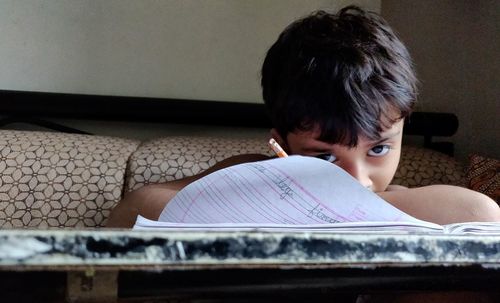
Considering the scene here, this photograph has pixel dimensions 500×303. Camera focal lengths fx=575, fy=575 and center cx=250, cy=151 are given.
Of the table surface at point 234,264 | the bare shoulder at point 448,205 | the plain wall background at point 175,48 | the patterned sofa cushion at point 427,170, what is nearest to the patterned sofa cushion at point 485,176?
the patterned sofa cushion at point 427,170

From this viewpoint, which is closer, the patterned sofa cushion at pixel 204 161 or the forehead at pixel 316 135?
the forehead at pixel 316 135

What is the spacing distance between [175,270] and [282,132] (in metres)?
0.66

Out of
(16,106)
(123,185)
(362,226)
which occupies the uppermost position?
(362,226)

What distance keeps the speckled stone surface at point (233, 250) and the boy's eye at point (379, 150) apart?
528mm

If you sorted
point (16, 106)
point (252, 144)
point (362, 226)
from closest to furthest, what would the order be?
point (362, 226) → point (252, 144) → point (16, 106)

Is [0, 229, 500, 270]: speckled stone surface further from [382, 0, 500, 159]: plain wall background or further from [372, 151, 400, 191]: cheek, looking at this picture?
[382, 0, 500, 159]: plain wall background

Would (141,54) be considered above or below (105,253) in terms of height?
below

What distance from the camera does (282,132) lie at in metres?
0.94

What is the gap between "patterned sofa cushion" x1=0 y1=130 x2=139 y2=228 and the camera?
1359mm

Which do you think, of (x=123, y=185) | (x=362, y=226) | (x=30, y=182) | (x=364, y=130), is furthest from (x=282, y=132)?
(x=30, y=182)

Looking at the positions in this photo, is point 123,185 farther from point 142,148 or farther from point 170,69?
point 170,69

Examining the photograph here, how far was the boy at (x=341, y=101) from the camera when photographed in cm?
82

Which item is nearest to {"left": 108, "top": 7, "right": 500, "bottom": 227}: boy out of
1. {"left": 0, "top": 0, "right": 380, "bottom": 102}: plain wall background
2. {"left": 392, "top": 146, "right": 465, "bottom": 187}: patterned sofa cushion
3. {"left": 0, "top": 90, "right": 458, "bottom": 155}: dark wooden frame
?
{"left": 392, "top": 146, "right": 465, "bottom": 187}: patterned sofa cushion

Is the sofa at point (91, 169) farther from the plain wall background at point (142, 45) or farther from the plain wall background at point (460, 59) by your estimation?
the plain wall background at point (142, 45)
